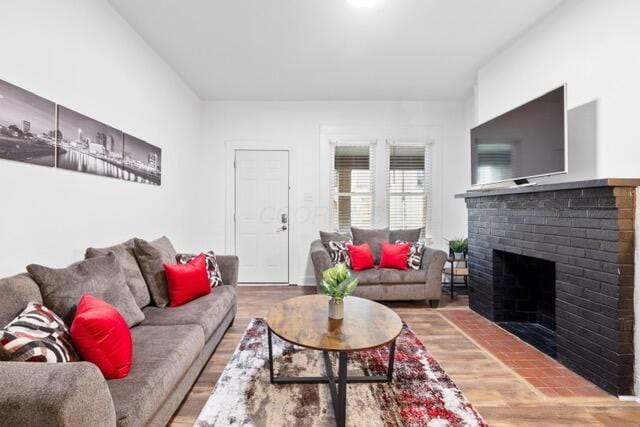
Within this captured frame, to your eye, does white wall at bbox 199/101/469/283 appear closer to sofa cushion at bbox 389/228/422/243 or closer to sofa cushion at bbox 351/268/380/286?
sofa cushion at bbox 389/228/422/243

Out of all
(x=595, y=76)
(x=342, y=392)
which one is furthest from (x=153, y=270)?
(x=595, y=76)

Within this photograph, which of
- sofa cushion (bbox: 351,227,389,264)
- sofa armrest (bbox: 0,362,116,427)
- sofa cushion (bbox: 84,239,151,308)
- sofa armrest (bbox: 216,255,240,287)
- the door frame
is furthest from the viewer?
the door frame

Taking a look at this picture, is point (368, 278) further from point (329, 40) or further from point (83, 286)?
point (83, 286)

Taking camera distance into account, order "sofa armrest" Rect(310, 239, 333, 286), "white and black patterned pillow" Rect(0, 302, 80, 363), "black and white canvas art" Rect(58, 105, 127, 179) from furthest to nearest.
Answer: "sofa armrest" Rect(310, 239, 333, 286) → "black and white canvas art" Rect(58, 105, 127, 179) → "white and black patterned pillow" Rect(0, 302, 80, 363)

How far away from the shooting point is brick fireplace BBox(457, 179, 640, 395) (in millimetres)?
1921

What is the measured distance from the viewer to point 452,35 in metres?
2.84

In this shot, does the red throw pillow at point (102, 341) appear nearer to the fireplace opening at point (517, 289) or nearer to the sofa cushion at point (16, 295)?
the sofa cushion at point (16, 295)

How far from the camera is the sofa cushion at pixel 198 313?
2.09m

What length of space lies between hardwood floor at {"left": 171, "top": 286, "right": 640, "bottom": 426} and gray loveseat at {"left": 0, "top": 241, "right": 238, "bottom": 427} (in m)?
0.12

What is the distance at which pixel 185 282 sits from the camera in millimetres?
2420

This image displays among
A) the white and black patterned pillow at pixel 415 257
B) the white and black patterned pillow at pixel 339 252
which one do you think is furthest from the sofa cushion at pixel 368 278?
the white and black patterned pillow at pixel 415 257

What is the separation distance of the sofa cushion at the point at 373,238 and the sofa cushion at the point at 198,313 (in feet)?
6.84

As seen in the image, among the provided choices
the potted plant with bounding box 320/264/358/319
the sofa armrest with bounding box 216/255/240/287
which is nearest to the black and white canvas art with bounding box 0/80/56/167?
the sofa armrest with bounding box 216/255/240/287

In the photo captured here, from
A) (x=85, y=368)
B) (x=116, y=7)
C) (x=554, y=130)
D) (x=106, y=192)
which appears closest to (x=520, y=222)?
(x=554, y=130)
